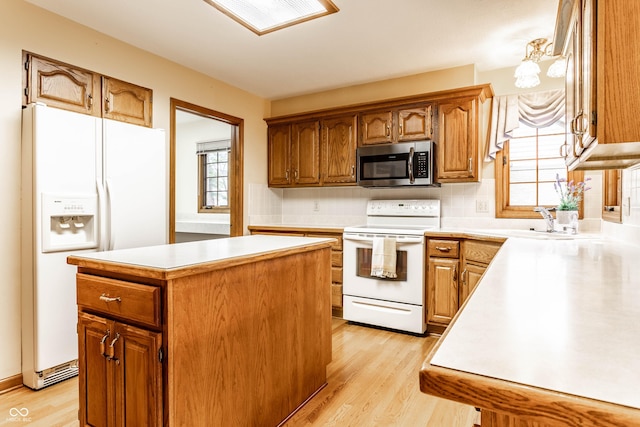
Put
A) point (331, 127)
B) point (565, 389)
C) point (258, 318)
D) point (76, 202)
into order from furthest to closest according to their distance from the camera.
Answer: point (331, 127) < point (76, 202) < point (258, 318) < point (565, 389)

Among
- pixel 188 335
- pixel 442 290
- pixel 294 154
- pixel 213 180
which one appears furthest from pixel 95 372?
pixel 213 180

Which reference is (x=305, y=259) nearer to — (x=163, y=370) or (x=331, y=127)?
(x=163, y=370)

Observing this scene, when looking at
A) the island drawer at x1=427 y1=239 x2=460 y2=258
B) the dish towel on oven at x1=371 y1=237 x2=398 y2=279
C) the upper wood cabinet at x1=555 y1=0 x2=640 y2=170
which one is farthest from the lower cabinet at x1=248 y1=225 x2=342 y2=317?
the upper wood cabinet at x1=555 y1=0 x2=640 y2=170

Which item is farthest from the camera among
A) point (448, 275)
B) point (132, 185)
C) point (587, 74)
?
point (448, 275)

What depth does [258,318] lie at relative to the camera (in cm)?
166

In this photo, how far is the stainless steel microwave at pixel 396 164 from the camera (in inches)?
131

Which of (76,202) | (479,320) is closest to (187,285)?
(479,320)

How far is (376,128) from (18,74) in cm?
288

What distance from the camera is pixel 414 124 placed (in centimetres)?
345

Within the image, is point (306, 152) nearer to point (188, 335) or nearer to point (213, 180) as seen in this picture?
point (213, 180)

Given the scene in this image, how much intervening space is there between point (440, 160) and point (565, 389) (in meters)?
3.14

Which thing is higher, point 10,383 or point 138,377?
point 138,377

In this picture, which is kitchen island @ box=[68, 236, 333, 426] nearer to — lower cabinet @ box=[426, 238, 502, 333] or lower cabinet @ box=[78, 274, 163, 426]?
lower cabinet @ box=[78, 274, 163, 426]

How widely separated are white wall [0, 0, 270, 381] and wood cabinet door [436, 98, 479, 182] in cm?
231
